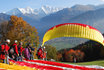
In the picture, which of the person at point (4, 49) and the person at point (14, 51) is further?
the person at point (14, 51)

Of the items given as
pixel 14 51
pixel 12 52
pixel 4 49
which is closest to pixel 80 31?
pixel 4 49

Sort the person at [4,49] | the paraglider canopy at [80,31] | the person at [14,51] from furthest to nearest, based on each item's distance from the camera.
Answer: the person at [14,51]
the person at [4,49]
the paraglider canopy at [80,31]

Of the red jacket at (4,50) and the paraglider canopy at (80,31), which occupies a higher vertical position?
the paraglider canopy at (80,31)

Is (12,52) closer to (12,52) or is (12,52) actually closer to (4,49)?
(12,52)

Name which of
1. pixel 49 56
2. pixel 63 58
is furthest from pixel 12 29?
pixel 63 58

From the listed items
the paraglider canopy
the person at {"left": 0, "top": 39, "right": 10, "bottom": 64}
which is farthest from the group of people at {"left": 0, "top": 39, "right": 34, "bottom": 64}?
the paraglider canopy

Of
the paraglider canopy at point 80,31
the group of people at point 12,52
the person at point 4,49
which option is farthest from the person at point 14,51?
the paraglider canopy at point 80,31

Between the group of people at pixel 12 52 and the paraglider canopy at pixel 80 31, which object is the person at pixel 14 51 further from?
the paraglider canopy at pixel 80 31

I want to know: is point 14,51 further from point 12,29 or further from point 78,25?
point 12,29

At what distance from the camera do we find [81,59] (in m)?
100

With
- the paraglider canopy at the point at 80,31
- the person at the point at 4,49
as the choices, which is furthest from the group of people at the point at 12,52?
the paraglider canopy at the point at 80,31

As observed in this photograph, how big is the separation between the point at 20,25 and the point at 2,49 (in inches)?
969

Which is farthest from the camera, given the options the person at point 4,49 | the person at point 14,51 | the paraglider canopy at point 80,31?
the person at point 14,51

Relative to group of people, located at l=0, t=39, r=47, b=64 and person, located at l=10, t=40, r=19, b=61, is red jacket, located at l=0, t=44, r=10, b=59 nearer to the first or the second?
group of people, located at l=0, t=39, r=47, b=64
